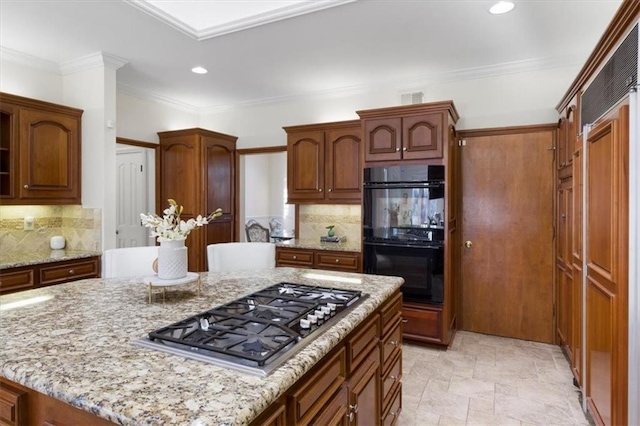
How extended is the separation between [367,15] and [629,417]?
2.76 metres

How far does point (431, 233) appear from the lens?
3330 millimetres

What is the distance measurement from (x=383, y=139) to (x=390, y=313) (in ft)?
6.48

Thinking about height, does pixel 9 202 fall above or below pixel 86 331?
above

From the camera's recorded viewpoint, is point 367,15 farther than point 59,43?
No

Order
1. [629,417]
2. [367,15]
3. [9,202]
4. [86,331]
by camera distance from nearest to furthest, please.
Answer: [86,331], [629,417], [367,15], [9,202]

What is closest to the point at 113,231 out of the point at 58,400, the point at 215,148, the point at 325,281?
the point at 215,148

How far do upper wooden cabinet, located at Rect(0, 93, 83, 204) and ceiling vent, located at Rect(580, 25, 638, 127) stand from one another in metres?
4.13

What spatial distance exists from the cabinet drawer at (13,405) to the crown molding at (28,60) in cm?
→ 340

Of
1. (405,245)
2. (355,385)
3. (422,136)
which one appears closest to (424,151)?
(422,136)

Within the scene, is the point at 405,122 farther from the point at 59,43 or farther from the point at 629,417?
the point at 59,43

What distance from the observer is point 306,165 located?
4.25m

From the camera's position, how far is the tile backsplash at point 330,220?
14.3 feet

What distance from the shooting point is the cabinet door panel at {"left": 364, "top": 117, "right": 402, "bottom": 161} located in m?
3.47

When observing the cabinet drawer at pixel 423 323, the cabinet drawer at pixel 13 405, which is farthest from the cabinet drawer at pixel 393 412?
the cabinet drawer at pixel 13 405
